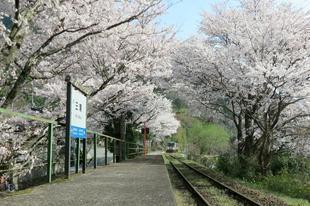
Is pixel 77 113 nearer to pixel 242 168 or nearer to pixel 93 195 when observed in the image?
pixel 93 195

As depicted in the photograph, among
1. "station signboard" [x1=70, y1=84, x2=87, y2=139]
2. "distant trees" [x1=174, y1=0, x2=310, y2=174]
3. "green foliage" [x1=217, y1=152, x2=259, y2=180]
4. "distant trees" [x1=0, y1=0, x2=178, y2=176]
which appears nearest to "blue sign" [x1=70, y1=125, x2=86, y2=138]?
"station signboard" [x1=70, y1=84, x2=87, y2=139]

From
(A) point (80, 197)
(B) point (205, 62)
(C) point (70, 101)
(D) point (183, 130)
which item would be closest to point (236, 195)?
(C) point (70, 101)

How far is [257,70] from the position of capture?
18.9 m

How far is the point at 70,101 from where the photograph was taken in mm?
10117

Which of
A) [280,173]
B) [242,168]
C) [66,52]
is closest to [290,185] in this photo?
[280,173]

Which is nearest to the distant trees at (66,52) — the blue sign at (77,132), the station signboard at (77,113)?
the station signboard at (77,113)

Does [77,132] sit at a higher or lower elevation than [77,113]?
lower

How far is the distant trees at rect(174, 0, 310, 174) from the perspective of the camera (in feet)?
62.9

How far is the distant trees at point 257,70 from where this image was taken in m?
19.2

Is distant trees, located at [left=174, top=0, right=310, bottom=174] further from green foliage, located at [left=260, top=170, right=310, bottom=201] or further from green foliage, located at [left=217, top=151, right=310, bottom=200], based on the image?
green foliage, located at [left=260, top=170, right=310, bottom=201]

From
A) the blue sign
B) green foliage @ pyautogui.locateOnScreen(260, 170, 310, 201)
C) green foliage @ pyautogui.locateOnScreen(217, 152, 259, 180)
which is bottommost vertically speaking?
green foliage @ pyautogui.locateOnScreen(260, 170, 310, 201)

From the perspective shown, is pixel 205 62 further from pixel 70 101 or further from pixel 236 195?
pixel 70 101

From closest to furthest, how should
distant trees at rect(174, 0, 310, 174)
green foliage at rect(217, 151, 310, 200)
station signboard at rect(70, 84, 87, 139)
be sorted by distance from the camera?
station signboard at rect(70, 84, 87, 139) → green foliage at rect(217, 151, 310, 200) → distant trees at rect(174, 0, 310, 174)

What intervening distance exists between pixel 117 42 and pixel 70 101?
→ 23.8 feet
